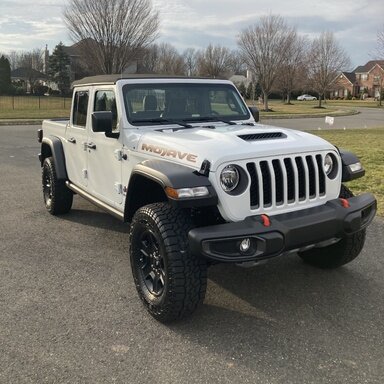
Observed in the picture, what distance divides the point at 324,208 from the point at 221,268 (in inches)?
52.9

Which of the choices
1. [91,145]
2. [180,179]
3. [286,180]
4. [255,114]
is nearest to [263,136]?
[286,180]

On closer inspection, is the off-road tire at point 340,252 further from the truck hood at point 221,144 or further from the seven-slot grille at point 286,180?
the truck hood at point 221,144

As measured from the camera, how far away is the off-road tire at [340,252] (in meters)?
4.05

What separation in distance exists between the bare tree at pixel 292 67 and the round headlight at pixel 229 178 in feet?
123

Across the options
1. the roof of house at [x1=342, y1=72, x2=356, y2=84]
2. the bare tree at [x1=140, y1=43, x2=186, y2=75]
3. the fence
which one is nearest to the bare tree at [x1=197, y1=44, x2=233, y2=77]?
the bare tree at [x1=140, y1=43, x2=186, y2=75]

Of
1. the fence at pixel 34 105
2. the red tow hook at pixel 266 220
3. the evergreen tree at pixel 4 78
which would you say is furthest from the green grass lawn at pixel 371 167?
the evergreen tree at pixel 4 78

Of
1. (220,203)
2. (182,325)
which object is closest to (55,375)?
(182,325)

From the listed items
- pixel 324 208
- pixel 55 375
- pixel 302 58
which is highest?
pixel 302 58

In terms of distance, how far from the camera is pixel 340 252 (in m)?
4.16

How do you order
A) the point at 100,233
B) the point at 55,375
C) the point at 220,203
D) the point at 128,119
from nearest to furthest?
the point at 55,375
the point at 220,203
the point at 128,119
the point at 100,233

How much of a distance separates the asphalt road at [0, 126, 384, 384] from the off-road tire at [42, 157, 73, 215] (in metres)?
1.03

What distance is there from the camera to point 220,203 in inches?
126

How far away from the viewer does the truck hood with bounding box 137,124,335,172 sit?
326 cm

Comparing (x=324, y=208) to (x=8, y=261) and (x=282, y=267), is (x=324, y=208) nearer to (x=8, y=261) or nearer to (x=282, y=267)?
(x=282, y=267)
